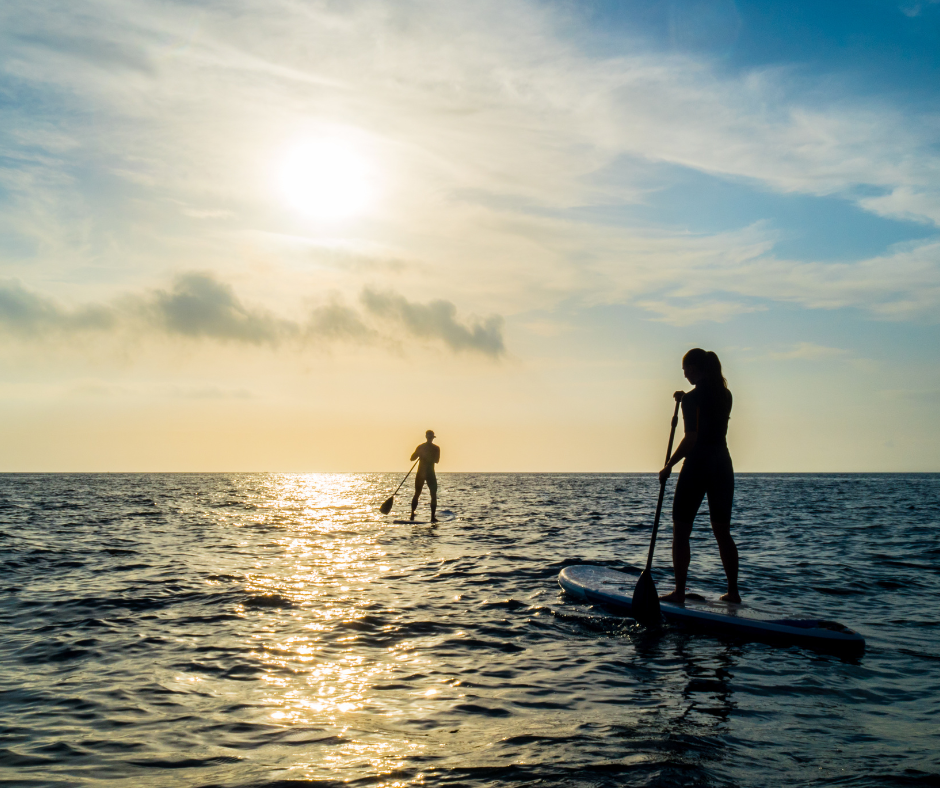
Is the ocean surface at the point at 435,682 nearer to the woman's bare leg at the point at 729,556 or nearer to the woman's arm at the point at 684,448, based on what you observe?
the woman's bare leg at the point at 729,556

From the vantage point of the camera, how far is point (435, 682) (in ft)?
17.7

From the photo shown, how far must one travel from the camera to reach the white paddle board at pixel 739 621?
6.46 m

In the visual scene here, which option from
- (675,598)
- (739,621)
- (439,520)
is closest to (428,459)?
(439,520)

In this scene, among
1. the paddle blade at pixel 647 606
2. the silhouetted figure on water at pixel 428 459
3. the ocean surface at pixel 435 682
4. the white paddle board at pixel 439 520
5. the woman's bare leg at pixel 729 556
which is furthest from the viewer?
the silhouetted figure on water at pixel 428 459

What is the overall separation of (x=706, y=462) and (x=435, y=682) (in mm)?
3999

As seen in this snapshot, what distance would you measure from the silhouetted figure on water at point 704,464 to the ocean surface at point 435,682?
1117 mm

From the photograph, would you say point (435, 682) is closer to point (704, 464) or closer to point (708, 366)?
point (704, 464)

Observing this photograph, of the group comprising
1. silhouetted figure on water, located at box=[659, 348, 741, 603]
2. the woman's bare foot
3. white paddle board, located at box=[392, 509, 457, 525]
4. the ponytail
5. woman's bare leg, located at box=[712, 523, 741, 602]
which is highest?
the ponytail

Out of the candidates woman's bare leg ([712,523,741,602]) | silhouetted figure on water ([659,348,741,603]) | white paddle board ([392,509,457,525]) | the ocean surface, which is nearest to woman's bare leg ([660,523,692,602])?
silhouetted figure on water ([659,348,741,603])

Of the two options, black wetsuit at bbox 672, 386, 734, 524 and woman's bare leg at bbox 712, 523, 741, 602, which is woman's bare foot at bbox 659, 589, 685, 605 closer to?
woman's bare leg at bbox 712, 523, 741, 602

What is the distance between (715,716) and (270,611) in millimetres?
5208

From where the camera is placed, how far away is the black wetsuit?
25.2ft

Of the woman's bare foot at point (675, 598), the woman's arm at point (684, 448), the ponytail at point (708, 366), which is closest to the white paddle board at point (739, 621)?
the woman's bare foot at point (675, 598)

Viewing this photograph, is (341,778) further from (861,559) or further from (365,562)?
(861,559)
